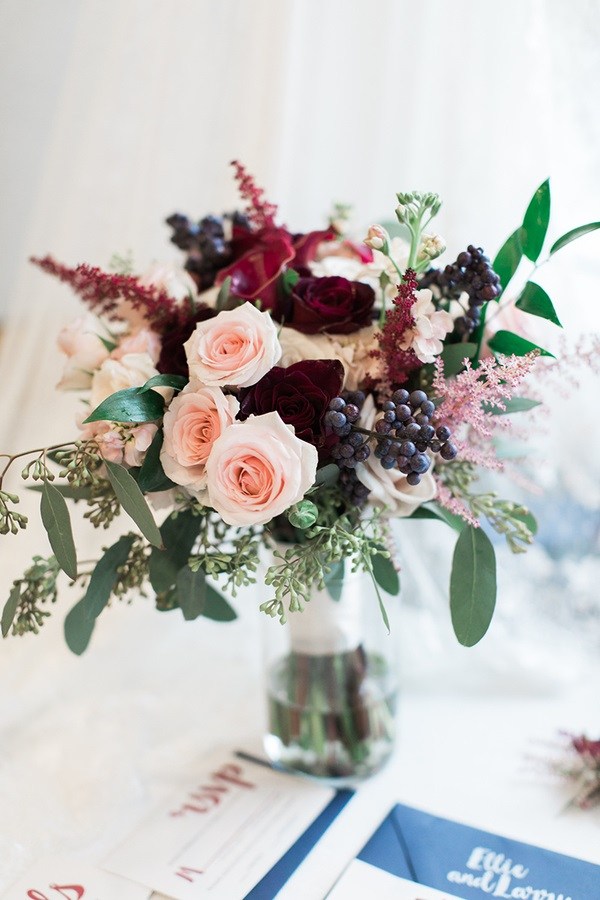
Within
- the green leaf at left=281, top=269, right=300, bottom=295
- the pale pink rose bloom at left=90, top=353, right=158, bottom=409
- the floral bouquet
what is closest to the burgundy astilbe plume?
A: the floral bouquet

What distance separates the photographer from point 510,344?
725mm

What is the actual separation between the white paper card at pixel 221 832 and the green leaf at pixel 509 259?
0.58 meters

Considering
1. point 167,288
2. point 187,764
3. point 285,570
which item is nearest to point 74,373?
point 167,288

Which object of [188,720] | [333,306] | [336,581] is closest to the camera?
[333,306]

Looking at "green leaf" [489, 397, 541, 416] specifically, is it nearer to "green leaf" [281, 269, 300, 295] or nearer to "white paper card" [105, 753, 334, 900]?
"green leaf" [281, 269, 300, 295]

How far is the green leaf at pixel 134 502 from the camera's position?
0.63 m

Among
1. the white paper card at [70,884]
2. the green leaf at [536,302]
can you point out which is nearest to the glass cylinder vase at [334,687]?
the white paper card at [70,884]

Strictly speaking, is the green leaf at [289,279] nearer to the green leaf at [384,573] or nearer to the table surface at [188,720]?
the green leaf at [384,573]

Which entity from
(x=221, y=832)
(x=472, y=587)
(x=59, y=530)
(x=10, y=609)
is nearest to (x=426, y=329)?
(x=472, y=587)

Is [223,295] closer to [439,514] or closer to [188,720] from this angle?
[439,514]

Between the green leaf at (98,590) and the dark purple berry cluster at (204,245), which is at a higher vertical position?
the dark purple berry cluster at (204,245)

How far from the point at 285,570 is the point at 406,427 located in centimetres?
16

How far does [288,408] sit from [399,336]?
11 centimetres

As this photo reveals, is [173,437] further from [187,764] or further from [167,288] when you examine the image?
[187,764]
